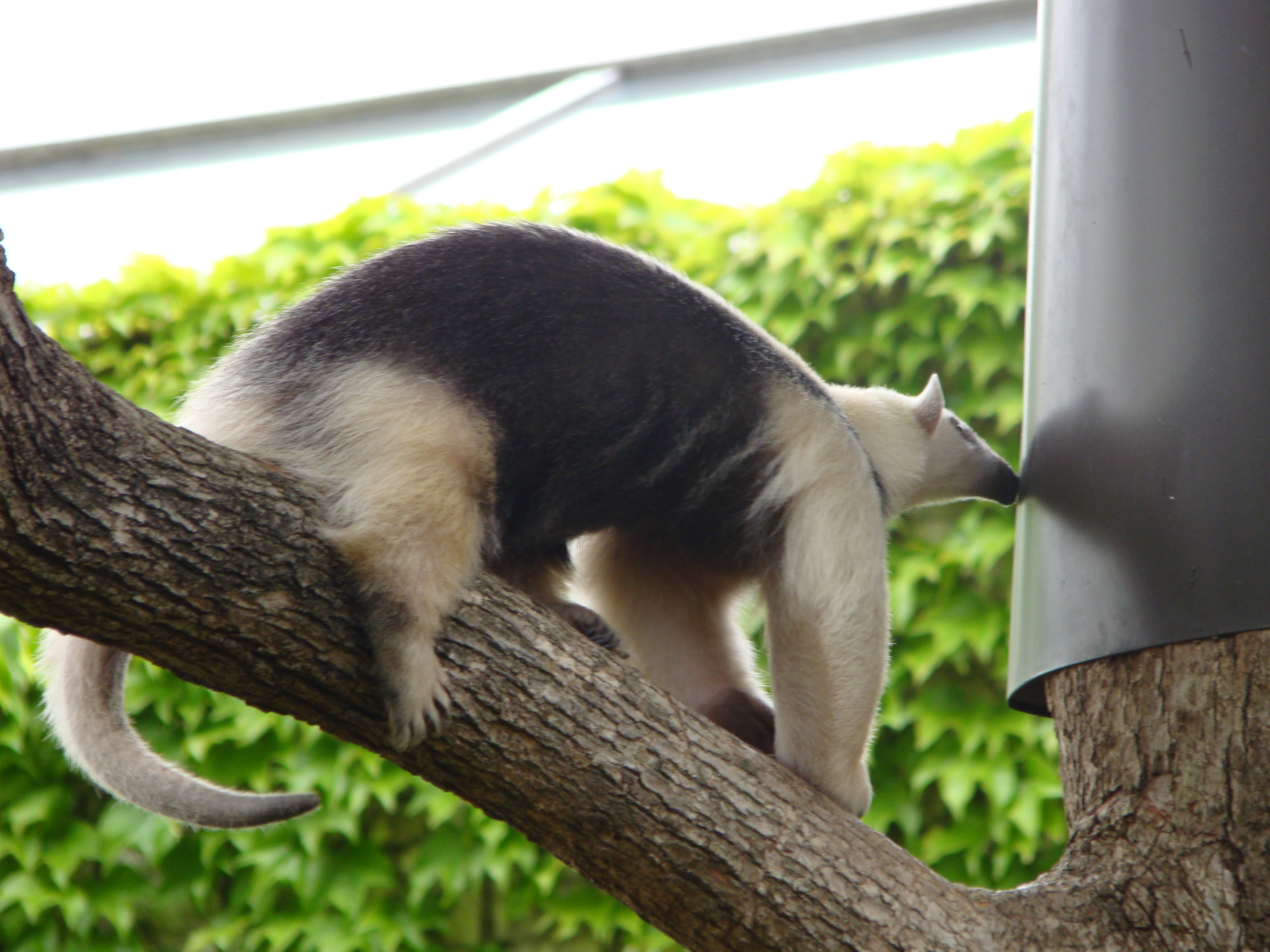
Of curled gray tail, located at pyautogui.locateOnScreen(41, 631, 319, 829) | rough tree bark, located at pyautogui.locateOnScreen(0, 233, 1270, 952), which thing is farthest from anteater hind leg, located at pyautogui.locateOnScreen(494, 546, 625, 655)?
curled gray tail, located at pyautogui.locateOnScreen(41, 631, 319, 829)

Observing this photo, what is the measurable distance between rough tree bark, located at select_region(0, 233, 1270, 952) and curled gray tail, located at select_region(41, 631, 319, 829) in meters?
0.38

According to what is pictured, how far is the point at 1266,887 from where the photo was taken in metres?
2.15

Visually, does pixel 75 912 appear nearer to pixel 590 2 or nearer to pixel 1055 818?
pixel 1055 818

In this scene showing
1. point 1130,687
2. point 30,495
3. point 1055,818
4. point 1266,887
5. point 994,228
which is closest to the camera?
point 30,495

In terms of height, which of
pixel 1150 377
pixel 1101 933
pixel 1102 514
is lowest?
pixel 1101 933

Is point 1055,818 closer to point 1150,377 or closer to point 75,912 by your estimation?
point 1150,377

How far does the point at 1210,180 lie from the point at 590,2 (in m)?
5.07

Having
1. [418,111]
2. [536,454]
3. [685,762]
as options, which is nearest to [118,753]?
[536,454]

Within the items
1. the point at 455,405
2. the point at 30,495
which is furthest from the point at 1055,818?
the point at 30,495

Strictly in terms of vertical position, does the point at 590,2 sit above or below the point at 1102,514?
above

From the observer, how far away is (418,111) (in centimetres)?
715

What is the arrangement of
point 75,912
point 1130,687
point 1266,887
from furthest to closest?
point 75,912 → point 1130,687 → point 1266,887

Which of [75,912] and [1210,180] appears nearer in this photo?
[1210,180]

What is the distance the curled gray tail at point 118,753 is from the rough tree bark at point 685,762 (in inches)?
15.0
